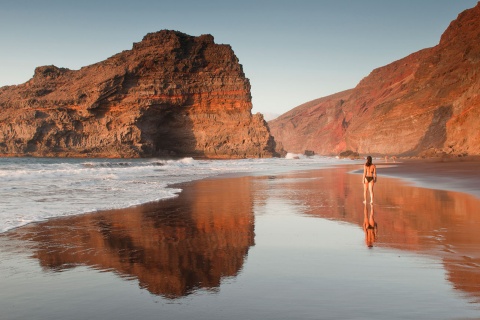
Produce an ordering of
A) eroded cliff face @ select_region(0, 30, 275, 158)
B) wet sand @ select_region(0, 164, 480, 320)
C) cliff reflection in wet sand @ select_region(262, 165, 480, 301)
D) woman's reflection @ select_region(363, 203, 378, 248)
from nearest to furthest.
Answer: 1. wet sand @ select_region(0, 164, 480, 320)
2. cliff reflection in wet sand @ select_region(262, 165, 480, 301)
3. woman's reflection @ select_region(363, 203, 378, 248)
4. eroded cliff face @ select_region(0, 30, 275, 158)

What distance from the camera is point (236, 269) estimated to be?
15.9 ft

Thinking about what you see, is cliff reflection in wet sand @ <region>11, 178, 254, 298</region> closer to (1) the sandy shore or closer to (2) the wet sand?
(2) the wet sand

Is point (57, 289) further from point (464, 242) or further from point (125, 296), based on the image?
point (464, 242)

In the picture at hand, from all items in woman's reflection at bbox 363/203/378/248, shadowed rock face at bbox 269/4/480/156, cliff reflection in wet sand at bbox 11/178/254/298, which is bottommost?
woman's reflection at bbox 363/203/378/248

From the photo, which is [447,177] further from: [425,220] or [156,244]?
[156,244]

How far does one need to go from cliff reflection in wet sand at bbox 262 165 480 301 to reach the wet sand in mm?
31

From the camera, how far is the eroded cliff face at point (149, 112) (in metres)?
72.5

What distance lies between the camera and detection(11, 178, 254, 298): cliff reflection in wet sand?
462 centimetres

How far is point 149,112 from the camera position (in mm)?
73125

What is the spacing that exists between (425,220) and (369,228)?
147 cm

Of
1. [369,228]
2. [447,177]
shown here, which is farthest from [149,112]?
[369,228]

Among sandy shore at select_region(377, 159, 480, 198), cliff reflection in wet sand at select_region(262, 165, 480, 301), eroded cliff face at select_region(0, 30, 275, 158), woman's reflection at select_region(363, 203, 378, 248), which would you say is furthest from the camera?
eroded cliff face at select_region(0, 30, 275, 158)

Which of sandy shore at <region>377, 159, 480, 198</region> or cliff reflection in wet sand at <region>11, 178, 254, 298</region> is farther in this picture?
sandy shore at <region>377, 159, 480, 198</region>

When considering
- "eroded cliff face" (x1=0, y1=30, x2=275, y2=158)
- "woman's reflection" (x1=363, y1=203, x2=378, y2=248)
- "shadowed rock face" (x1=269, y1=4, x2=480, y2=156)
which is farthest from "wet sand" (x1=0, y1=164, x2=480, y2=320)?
"eroded cliff face" (x1=0, y1=30, x2=275, y2=158)
